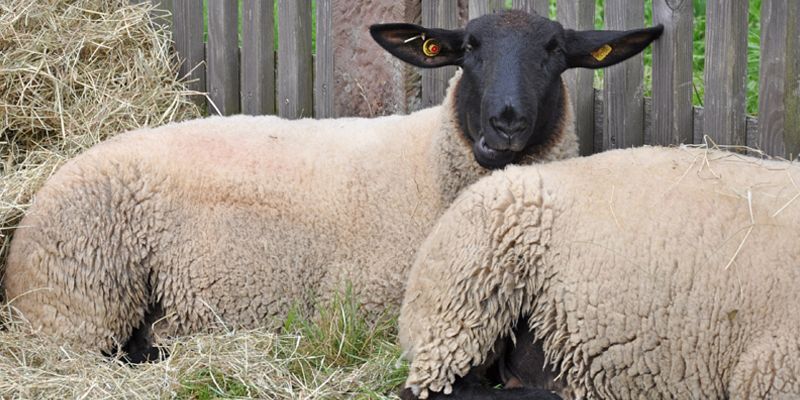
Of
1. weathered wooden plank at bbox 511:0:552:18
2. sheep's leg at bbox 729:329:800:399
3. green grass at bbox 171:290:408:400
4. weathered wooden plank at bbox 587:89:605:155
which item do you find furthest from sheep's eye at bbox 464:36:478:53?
sheep's leg at bbox 729:329:800:399

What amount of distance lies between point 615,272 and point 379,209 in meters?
1.40

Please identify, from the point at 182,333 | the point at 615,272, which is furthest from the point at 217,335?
the point at 615,272

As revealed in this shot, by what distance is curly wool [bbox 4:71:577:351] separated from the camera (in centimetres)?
487

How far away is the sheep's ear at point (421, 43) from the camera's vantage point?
5.00m

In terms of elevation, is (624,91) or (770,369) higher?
(624,91)

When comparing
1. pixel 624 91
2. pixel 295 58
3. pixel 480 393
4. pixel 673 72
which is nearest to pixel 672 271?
pixel 480 393

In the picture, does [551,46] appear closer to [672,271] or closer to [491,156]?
[491,156]

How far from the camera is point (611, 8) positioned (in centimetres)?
516

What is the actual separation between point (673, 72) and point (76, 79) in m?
3.35

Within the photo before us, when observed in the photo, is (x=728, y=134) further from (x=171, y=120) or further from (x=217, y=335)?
(x=171, y=120)

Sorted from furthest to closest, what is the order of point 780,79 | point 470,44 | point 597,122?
point 597,122, point 470,44, point 780,79

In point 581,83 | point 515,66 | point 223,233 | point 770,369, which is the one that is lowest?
point 770,369

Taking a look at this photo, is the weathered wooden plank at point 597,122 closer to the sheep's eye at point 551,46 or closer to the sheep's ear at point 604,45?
the sheep's ear at point 604,45

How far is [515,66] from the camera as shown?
15.2ft
